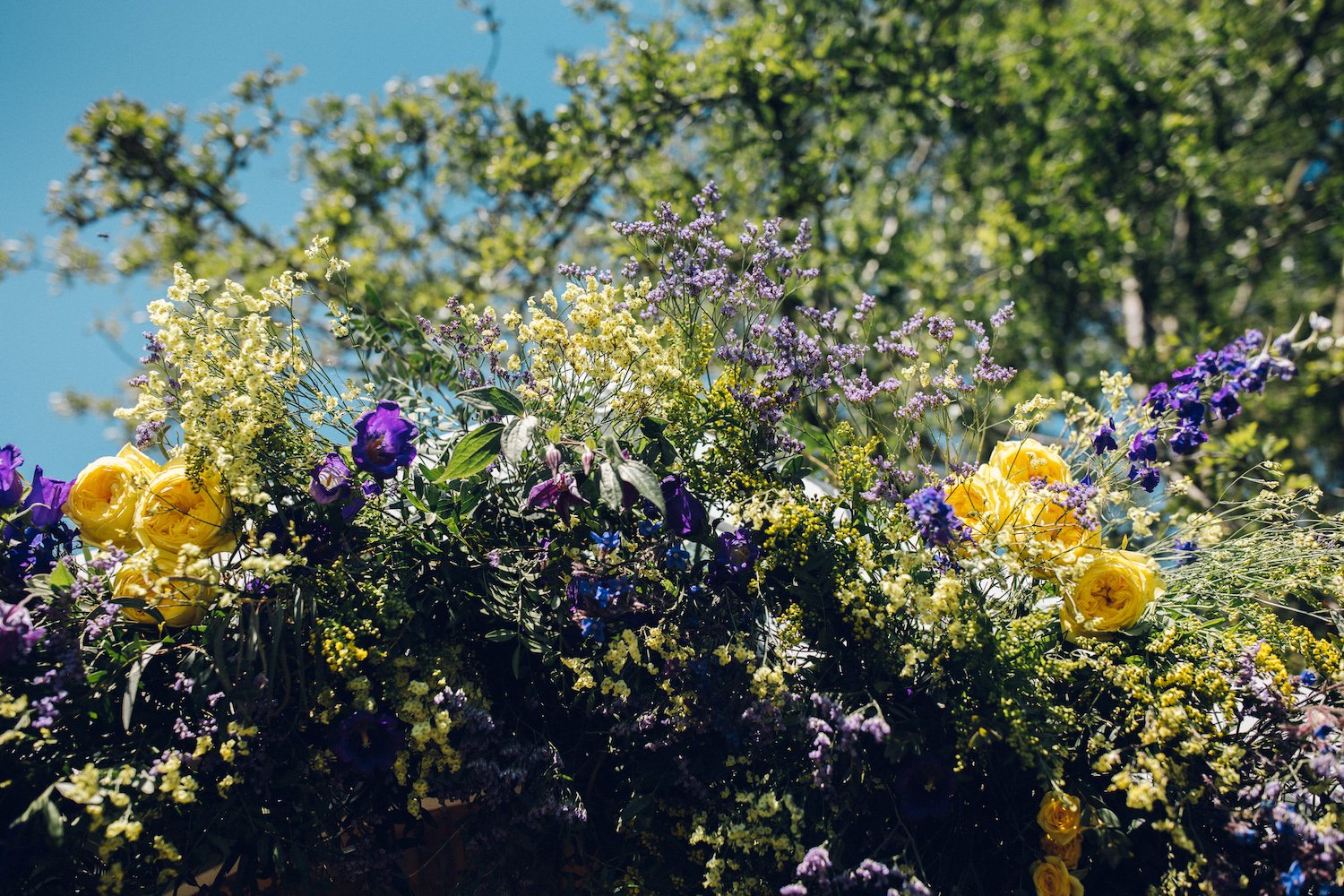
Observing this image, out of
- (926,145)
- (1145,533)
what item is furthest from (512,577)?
(926,145)

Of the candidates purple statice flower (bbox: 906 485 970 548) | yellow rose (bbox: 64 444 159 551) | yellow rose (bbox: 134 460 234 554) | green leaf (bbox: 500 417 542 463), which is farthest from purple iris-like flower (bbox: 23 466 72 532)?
purple statice flower (bbox: 906 485 970 548)

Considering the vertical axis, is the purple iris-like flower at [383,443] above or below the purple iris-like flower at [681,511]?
above

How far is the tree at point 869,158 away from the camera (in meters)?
3.01

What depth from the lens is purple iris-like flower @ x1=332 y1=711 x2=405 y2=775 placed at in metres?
1.02

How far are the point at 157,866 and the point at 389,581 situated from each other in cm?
42

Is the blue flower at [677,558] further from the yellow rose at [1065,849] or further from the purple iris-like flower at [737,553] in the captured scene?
the yellow rose at [1065,849]

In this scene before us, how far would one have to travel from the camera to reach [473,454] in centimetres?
106

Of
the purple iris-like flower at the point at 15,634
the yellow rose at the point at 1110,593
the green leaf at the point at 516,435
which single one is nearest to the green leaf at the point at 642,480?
the green leaf at the point at 516,435

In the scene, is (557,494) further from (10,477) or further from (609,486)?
(10,477)

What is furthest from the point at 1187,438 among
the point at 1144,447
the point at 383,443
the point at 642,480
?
the point at 383,443

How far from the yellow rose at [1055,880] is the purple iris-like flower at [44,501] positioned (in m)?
1.38

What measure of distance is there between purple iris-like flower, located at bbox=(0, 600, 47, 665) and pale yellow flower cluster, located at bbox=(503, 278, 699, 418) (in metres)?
0.62

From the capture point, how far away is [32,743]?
958 mm

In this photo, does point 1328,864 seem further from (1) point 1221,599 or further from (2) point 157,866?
(2) point 157,866
